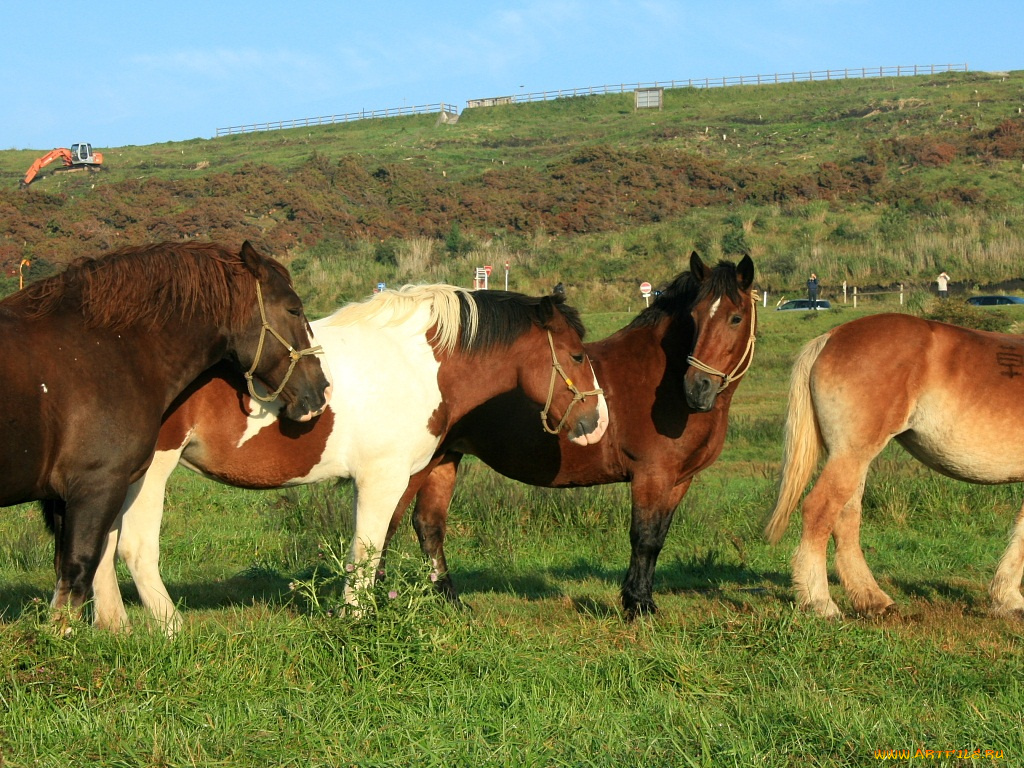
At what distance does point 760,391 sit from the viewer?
18578mm

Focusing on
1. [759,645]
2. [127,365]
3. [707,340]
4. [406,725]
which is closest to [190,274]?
[127,365]

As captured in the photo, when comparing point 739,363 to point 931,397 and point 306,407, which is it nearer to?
point 931,397

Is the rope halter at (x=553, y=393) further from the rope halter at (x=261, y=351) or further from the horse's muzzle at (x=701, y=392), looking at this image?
the rope halter at (x=261, y=351)

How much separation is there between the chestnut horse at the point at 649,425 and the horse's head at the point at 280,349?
1119 millimetres

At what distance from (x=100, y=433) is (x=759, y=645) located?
3170mm

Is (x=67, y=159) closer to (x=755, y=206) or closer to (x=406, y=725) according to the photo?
(x=755, y=206)

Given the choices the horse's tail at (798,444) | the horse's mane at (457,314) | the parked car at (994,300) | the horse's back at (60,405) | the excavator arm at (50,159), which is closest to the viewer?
the horse's back at (60,405)

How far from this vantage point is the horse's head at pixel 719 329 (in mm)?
5836

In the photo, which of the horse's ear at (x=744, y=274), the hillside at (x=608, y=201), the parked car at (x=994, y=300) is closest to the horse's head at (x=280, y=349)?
the horse's ear at (x=744, y=274)

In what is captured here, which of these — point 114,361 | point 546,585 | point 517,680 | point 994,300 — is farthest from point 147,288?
point 994,300

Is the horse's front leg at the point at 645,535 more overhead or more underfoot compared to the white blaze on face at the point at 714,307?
more underfoot

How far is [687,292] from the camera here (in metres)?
6.40

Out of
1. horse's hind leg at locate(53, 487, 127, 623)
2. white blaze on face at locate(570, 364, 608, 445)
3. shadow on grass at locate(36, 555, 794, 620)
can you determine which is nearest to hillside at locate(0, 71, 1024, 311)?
shadow on grass at locate(36, 555, 794, 620)

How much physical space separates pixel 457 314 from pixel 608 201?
3823cm
